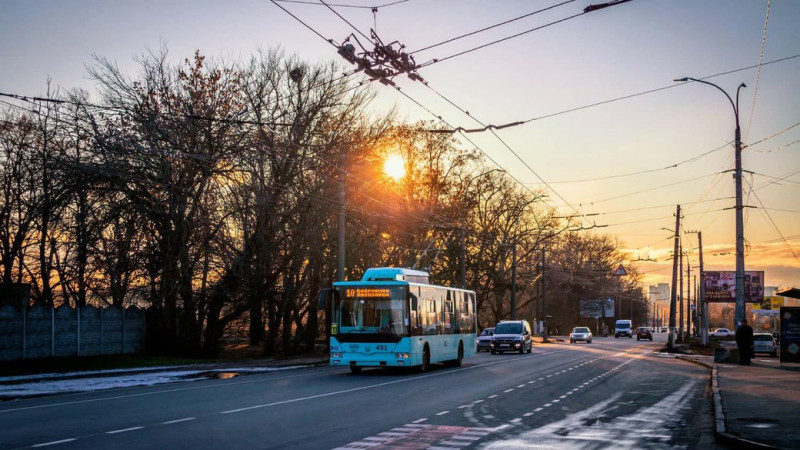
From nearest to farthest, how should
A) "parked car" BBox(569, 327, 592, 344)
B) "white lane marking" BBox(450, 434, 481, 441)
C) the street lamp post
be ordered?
"white lane marking" BBox(450, 434, 481, 441) < the street lamp post < "parked car" BBox(569, 327, 592, 344)

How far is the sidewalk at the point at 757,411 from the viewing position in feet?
36.8

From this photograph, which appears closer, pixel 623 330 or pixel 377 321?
pixel 377 321

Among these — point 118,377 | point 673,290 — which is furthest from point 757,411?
point 673,290

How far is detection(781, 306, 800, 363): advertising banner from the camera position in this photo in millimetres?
33500

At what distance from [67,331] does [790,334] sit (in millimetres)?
28809

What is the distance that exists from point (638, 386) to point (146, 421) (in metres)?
14.8

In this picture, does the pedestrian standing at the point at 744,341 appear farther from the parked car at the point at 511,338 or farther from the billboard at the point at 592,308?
the billboard at the point at 592,308

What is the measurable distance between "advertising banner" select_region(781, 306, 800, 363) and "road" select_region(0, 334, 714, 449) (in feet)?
36.8

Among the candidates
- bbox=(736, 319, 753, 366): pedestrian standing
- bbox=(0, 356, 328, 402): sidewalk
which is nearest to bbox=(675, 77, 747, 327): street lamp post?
bbox=(736, 319, 753, 366): pedestrian standing

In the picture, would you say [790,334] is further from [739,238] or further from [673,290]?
[673,290]

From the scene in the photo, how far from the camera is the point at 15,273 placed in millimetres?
41375

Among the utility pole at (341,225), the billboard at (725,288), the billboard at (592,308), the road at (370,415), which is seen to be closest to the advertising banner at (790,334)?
the road at (370,415)

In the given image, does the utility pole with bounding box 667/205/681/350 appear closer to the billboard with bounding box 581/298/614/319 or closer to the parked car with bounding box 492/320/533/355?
the parked car with bounding box 492/320/533/355

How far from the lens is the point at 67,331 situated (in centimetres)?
3045
